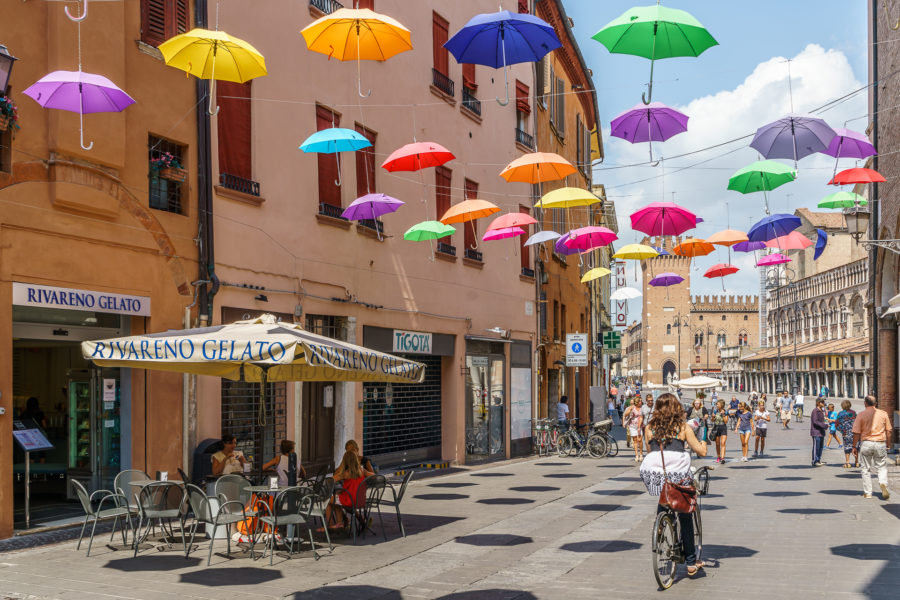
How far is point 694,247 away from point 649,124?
6613 mm

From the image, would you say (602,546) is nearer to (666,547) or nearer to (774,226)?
(666,547)

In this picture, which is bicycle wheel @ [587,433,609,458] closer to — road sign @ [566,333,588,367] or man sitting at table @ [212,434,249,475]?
road sign @ [566,333,588,367]

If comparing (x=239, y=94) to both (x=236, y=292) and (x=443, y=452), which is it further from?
(x=443, y=452)

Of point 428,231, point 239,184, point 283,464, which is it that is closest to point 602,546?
Result: point 283,464

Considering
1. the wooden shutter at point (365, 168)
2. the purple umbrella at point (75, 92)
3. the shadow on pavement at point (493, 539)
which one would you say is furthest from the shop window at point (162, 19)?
the shadow on pavement at point (493, 539)

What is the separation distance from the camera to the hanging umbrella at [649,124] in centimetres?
1539

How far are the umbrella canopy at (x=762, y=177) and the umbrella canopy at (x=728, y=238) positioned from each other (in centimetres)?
269

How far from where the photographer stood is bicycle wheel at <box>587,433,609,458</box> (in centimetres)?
2595

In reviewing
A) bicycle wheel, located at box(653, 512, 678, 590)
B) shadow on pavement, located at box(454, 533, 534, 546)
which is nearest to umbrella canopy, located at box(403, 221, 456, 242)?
shadow on pavement, located at box(454, 533, 534, 546)

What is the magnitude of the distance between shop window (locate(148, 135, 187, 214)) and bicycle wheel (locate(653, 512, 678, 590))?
8.57 meters

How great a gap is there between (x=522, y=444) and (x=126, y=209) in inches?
675

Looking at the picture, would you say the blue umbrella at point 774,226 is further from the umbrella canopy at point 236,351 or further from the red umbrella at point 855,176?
the umbrella canopy at point 236,351

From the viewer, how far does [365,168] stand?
18.8 metres

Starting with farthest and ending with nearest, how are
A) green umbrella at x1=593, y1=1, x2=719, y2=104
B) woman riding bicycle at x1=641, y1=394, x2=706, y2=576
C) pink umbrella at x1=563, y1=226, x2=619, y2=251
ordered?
pink umbrella at x1=563, y1=226, x2=619, y2=251 → green umbrella at x1=593, y1=1, x2=719, y2=104 → woman riding bicycle at x1=641, y1=394, x2=706, y2=576
